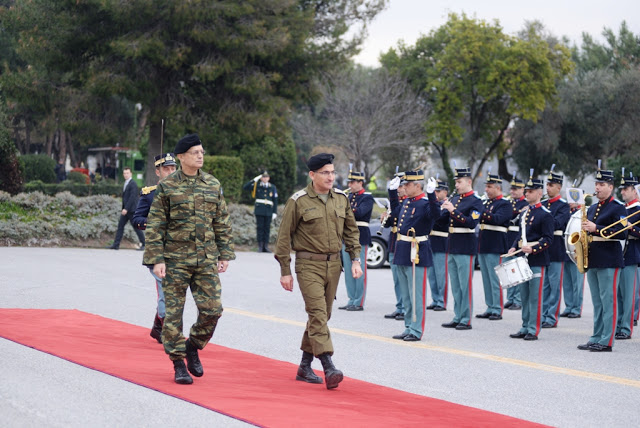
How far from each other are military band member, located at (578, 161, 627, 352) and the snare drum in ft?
2.49

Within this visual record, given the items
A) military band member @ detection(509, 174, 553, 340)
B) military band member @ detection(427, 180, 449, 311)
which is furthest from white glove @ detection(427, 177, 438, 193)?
military band member @ detection(427, 180, 449, 311)

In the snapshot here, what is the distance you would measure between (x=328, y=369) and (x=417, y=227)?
376 cm

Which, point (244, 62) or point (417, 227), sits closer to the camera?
point (417, 227)

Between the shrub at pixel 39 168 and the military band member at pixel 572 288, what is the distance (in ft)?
126

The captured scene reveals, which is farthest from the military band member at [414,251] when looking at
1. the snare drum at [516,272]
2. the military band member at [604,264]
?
the military band member at [604,264]

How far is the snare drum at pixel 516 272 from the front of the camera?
36.6ft

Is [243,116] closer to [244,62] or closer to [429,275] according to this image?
[244,62]

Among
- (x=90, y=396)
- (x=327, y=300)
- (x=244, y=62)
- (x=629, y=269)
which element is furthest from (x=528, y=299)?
(x=244, y=62)

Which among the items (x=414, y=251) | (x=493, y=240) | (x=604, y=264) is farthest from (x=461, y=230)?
(x=604, y=264)

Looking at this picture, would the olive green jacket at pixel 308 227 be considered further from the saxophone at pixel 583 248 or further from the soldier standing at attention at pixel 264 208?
the soldier standing at attention at pixel 264 208

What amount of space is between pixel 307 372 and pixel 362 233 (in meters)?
6.51

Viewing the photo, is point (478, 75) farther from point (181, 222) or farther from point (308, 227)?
point (181, 222)

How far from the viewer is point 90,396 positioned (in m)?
6.66

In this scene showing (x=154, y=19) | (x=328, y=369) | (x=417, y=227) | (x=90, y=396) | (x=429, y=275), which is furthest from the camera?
(x=154, y=19)
